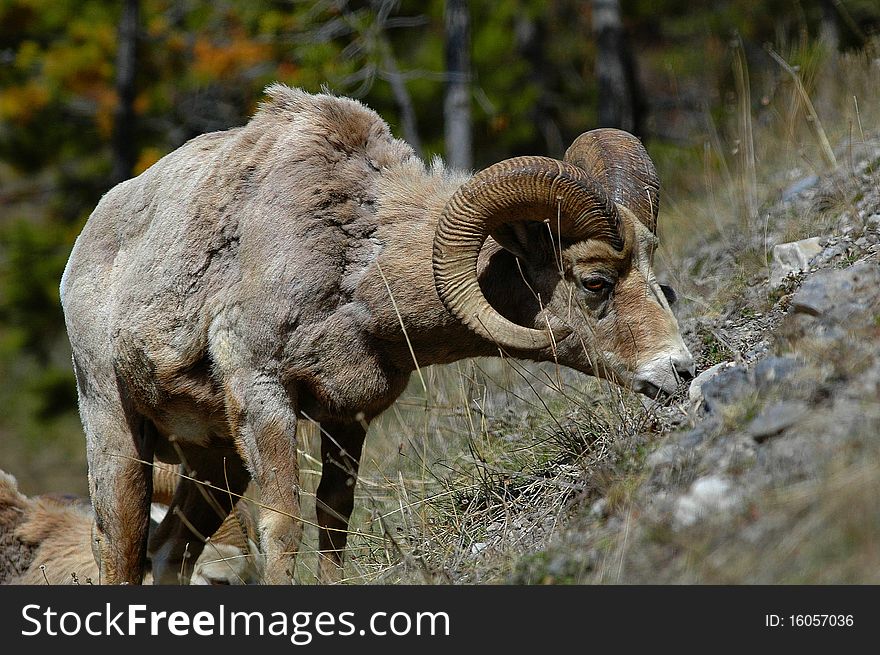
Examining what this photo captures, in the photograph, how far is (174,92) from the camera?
A: 1953cm

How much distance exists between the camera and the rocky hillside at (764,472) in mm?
3747

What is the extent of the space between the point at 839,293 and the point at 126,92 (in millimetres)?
14922

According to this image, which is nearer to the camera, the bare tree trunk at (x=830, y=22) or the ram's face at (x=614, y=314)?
the ram's face at (x=614, y=314)

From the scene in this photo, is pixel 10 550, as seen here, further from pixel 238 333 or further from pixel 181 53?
pixel 181 53

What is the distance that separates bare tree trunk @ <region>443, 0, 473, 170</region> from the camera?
45.2 ft

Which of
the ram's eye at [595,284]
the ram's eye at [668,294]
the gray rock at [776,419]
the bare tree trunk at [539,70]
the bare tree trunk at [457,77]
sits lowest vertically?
the gray rock at [776,419]

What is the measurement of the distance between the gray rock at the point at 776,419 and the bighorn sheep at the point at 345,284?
0.98 m

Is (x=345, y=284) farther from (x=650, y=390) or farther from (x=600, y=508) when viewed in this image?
(x=600, y=508)

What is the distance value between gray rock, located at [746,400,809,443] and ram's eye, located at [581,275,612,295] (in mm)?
1431

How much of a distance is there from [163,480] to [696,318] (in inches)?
169

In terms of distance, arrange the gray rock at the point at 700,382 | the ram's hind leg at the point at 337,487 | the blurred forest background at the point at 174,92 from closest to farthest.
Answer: the gray rock at the point at 700,382, the ram's hind leg at the point at 337,487, the blurred forest background at the point at 174,92

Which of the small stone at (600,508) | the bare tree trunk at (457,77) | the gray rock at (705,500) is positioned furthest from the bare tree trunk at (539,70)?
the gray rock at (705,500)

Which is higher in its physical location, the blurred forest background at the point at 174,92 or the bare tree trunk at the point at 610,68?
the blurred forest background at the point at 174,92

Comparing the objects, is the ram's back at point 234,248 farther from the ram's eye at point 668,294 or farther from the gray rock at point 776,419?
the gray rock at point 776,419
